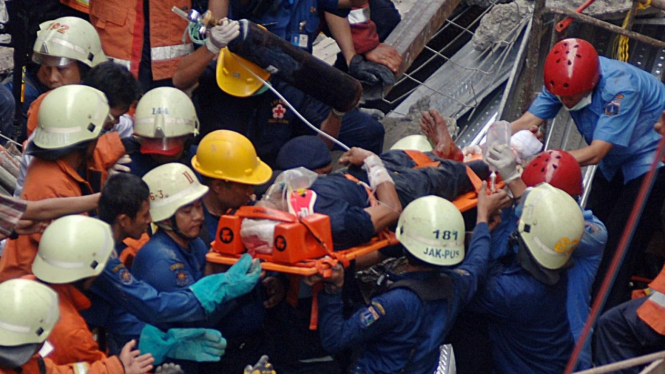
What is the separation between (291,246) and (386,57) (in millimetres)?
2865

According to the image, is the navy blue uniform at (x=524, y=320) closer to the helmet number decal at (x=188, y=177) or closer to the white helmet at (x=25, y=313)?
the helmet number decal at (x=188, y=177)

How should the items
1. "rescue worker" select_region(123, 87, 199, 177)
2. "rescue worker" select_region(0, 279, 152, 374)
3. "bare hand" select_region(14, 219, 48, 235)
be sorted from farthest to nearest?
1. "rescue worker" select_region(123, 87, 199, 177)
2. "bare hand" select_region(14, 219, 48, 235)
3. "rescue worker" select_region(0, 279, 152, 374)

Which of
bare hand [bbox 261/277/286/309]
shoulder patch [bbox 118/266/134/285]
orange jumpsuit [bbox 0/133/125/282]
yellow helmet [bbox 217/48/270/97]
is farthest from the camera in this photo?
yellow helmet [bbox 217/48/270/97]

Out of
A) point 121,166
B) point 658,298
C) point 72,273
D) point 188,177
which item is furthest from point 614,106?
point 72,273

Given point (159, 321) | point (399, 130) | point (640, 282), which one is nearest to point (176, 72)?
point (399, 130)

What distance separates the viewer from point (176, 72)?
6.10 meters

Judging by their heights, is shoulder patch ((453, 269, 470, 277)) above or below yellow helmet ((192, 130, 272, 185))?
below

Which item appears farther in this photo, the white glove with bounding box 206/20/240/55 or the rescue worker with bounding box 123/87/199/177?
the white glove with bounding box 206/20/240/55

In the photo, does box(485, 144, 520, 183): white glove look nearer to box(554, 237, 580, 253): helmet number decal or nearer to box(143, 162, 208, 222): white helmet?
box(554, 237, 580, 253): helmet number decal

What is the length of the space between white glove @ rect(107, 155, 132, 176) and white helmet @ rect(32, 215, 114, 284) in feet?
3.35

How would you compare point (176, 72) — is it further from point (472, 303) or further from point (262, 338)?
point (472, 303)

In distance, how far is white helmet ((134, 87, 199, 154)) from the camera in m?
5.21

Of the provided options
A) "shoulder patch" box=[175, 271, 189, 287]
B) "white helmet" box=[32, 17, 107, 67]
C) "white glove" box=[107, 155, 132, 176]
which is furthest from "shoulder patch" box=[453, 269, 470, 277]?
"white helmet" box=[32, 17, 107, 67]

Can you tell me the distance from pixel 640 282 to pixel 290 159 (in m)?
2.46
